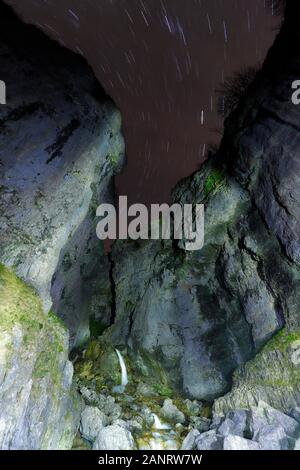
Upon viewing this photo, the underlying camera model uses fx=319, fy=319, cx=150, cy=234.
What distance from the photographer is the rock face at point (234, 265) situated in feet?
34.1

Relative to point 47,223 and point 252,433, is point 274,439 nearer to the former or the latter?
point 252,433

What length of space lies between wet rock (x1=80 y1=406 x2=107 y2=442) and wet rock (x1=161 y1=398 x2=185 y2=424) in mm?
2324

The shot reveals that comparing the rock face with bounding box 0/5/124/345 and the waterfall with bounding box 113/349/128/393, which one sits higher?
the rock face with bounding box 0/5/124/345

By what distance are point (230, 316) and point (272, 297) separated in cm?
265

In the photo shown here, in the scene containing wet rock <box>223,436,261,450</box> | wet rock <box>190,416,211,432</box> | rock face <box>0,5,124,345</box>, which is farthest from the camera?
rock face <box>0,5,124,345</box>

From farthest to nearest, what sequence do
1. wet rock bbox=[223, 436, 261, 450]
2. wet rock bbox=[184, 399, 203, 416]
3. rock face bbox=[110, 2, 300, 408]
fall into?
wet rock bbox=[184, 399, 203, 416] < rock face bbox=[110, 2, 300, 408] < wet rock bbox=[223, 436, 261, 450]

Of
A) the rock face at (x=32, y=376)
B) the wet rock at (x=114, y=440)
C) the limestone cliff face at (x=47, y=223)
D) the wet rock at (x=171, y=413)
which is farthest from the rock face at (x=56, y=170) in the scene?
the wet rock at (x=171, y=413)

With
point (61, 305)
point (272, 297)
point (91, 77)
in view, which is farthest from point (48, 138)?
point (272, 297)

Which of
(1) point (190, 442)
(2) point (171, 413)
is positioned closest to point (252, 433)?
(1) point (190, 442)

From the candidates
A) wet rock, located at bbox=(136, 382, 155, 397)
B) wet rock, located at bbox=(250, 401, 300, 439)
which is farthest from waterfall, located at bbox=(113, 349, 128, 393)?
wet rock, located at bbox=(250, 401, 300, 439)

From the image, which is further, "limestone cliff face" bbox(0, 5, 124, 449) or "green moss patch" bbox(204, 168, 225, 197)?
"green moss patch" bbox(204, 168, 225, 197)

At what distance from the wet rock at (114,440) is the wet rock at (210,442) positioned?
1.62 metres

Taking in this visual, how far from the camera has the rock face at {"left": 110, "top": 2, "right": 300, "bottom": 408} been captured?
10391mm

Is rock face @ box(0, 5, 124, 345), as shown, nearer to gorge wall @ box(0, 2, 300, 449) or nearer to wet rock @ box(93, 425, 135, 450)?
gorge wall @ box(0, 2, 300, 449)
